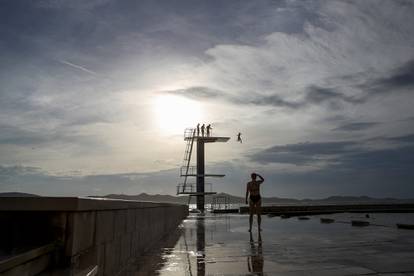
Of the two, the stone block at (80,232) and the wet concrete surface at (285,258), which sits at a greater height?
the stone block at (80,232)

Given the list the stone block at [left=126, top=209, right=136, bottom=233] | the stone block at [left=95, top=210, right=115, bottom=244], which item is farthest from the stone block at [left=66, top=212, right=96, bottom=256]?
the stone block at [left=126, top=209, right=136, bottom=233]

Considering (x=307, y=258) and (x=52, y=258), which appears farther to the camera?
(x=307, y=258)

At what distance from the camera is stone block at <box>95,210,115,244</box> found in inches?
169

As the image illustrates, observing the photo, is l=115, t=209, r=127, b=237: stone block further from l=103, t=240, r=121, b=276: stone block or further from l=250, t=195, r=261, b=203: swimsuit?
l=250, t=195, r=261, b=203: swimsuit

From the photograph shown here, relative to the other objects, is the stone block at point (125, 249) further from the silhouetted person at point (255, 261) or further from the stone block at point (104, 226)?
the silhouetted person at point (255, 261)

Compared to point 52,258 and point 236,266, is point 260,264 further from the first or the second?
point 52,258

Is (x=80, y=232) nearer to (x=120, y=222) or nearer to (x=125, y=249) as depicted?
(x=120, y=222)

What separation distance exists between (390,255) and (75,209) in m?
5.40

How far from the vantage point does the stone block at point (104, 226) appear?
14.1 ft

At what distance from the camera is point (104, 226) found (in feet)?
15.1

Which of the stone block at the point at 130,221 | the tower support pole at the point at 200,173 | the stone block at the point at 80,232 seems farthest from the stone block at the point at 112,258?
the tower support pole at the point at 200,173

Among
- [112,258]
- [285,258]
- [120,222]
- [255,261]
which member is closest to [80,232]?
[112,258]

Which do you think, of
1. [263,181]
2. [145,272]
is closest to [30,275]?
[145,272]

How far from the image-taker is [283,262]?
6180 mm
